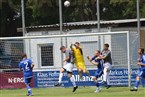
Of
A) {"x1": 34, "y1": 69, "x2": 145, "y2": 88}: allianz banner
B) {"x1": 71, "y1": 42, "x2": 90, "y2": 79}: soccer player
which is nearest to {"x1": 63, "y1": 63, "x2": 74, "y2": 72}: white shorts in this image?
{"x1": 71, "y1": 42, "x2": 90, "y2": 79}: soccer player

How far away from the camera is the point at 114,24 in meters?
33.2

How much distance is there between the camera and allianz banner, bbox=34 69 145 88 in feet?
94.8

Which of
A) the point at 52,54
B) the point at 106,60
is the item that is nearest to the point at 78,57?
the point at 106,60

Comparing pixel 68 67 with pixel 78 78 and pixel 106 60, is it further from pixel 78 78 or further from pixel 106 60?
pixel 78 78

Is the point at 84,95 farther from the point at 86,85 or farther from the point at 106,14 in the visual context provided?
the point at 106,14

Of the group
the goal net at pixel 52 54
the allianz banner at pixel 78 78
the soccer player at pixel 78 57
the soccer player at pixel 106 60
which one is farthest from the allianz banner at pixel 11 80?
the soccer player at pixel 106 60

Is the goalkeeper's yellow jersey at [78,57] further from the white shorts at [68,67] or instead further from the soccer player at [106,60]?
the soccer player at [106,60]

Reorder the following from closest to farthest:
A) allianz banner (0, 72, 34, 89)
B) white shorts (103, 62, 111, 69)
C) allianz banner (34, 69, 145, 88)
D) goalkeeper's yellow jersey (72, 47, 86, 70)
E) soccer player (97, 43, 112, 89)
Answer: soccer player (97, 43, 112, 89) → white shorts (103, 62, 111, 69) → goalkeeper's yellow jersey (72, 47, 86, 70) → allianz banner (34, 69, 145, 88) → allianz banner (0, 72, 34, 89)

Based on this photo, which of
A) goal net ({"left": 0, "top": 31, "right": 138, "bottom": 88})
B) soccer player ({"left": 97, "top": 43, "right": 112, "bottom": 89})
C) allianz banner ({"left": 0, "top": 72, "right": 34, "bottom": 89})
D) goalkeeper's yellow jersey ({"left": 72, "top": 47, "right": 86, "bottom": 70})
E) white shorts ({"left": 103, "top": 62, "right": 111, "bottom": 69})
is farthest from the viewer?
allianz banner ({"left": 0, "top": 72, "right": 34, "bottom": 89})

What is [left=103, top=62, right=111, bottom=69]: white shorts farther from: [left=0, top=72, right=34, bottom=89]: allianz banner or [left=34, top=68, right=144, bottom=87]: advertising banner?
[left=0, top=72, right=34, bottom=89]: allianz banner

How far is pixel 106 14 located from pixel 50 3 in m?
9.07

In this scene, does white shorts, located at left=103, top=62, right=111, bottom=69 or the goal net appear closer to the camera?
white shorts, located at left=103, top=62, right=111, bottom=69

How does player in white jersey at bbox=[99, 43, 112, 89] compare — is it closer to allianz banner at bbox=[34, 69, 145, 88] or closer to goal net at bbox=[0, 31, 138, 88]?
allianz banner at bbox=[34, 69, 145, 88]

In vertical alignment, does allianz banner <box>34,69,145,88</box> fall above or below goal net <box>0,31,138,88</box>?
below
